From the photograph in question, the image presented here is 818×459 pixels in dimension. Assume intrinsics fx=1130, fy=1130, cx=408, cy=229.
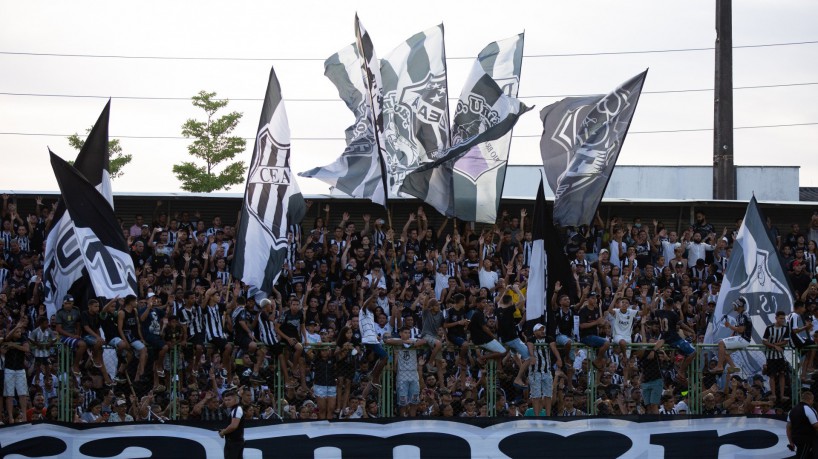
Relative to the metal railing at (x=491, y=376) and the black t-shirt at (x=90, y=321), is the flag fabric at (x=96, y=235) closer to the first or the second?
the black t-shirt at (x=90, y=321)

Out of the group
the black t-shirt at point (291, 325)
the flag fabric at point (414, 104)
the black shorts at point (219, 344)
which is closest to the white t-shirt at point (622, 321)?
the black t-shirt at point (291, 325)

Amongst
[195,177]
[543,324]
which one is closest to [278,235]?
[543,324]

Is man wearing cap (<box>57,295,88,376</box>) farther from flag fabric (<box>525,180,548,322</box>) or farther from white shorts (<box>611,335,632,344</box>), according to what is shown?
white shorts (<box>611,335,632,344</box>)

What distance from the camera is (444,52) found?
25141mm

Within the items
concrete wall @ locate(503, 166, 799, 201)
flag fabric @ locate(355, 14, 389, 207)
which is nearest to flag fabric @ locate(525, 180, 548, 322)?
flag fabric @ locate(355, 14, 389, 207)

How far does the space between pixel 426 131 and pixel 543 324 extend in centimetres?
677

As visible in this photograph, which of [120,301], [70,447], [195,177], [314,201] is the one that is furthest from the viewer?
[195,177]

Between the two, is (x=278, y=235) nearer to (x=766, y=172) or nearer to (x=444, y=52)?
(x=444, y=52)

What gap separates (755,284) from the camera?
2067 centimetres

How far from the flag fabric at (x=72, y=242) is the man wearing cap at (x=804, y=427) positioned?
11422mm

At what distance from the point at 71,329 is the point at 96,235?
5.18 ft

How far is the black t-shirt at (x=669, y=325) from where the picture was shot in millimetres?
19188

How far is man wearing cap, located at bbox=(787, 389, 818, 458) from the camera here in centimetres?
1689

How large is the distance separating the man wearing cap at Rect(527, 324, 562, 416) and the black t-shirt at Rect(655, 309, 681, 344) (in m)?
2.06
